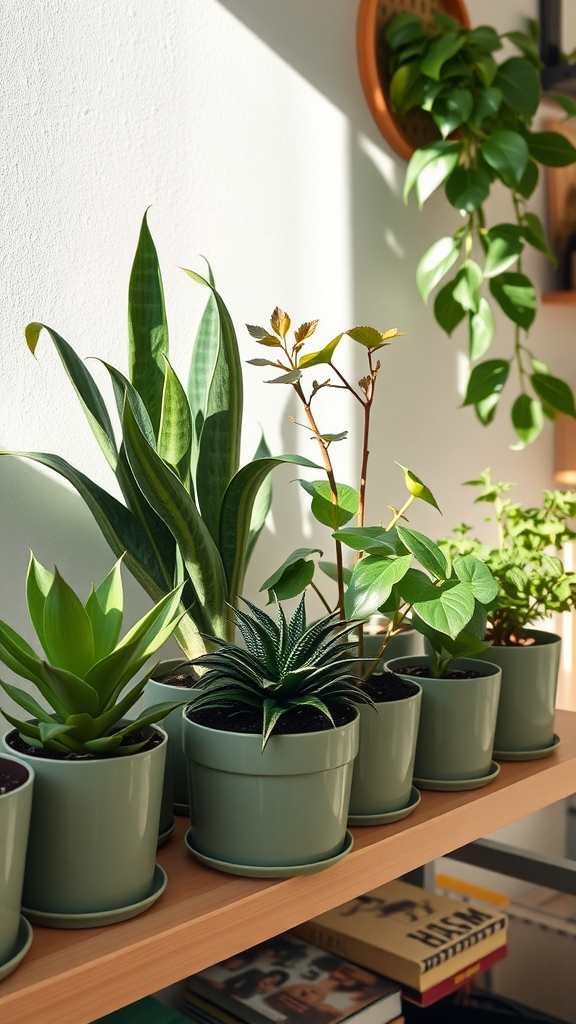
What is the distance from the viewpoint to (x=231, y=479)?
0.86 m

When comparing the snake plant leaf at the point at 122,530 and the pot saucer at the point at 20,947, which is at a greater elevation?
the snake plant leaf at the point at 122,530

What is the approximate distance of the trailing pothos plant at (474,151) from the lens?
4.02 ft

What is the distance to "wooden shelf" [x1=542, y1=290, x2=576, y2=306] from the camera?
1.53 m

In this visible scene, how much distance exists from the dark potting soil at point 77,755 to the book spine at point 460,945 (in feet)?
1.65

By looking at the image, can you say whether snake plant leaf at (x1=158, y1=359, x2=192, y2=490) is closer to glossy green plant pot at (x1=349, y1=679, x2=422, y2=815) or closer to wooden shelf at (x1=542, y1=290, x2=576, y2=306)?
glossy green plant pot at (x1=349, y1=679, x2=422, y2=815)

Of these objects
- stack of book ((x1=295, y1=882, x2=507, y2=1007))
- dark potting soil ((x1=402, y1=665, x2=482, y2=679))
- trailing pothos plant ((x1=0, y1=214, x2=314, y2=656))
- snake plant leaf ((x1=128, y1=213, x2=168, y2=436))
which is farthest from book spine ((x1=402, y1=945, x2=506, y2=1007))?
snake plant leaf ((x1=128, y1=213, x2=168, y2=436))

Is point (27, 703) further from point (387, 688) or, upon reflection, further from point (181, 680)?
→ point (387, 688)

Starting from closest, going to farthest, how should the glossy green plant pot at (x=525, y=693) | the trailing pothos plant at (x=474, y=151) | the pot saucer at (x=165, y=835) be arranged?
the pot saucer at (x=165, y=835)
the glossy green plant pot at (x=525, y=693)
the trailing pothos plant at (x=474, y=151)

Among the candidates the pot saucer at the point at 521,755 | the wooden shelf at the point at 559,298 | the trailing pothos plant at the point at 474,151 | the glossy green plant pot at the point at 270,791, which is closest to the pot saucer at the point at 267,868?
the glossy green plant pot at the point at 270,791

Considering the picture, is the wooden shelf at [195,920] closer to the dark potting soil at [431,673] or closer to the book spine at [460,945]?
the dark potting soil at [431,673]

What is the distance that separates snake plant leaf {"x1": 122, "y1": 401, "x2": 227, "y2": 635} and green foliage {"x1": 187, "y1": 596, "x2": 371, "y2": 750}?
3.9 inches

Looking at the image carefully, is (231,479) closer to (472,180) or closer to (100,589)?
(100,589)

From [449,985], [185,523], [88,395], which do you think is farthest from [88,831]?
[449,985]

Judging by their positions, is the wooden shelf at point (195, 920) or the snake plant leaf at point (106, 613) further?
the snake plant leaf at point (106, 613)
